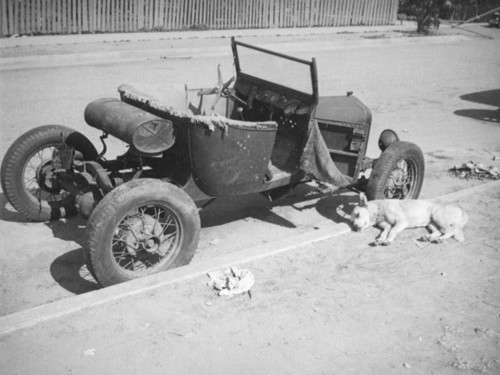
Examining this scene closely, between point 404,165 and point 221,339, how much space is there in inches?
119

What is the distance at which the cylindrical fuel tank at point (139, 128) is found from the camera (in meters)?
3.80

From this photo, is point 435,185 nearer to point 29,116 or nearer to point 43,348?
point 43,348

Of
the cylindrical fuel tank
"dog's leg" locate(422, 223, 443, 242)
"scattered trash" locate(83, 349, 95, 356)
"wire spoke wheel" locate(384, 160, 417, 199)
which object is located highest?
the cylindrical fuel tank

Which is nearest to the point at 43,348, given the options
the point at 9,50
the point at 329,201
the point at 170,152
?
the point at 170,152

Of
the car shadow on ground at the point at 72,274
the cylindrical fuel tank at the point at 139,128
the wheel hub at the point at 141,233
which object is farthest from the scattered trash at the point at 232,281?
the cylindrical fuel tank at the point at 139,128

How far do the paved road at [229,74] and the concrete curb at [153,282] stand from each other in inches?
16.4

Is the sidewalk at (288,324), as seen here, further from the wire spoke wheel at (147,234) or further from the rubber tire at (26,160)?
the rubber tire at (26,160)

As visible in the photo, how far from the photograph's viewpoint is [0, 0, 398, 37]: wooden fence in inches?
579

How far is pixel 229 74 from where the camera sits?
11438mm

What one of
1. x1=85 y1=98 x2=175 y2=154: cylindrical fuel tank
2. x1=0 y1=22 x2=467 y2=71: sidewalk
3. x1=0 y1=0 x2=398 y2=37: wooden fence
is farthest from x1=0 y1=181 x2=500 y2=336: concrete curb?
x1=0 y1=0 x2=398 y2=37: wooden fence

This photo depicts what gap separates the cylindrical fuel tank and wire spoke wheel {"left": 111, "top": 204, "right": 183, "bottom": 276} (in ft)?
1.49

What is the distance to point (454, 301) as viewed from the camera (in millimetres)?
3918

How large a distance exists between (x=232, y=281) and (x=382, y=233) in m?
1.67

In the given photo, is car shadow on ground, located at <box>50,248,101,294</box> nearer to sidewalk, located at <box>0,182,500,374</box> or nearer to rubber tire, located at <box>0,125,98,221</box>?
sidewalk, located at <box>0,182,500,374</box>
